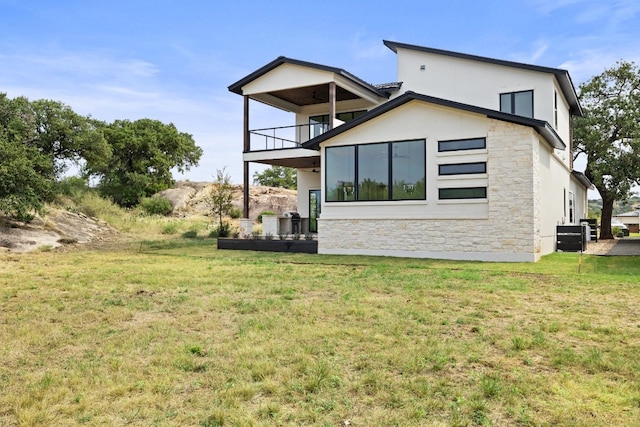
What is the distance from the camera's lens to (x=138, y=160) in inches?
1567

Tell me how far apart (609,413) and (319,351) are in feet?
8.37

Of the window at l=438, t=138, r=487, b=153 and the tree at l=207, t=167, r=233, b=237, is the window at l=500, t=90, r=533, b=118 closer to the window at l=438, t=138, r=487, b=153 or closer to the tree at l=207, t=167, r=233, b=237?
the window at l=438, t=138, r=487, b=153

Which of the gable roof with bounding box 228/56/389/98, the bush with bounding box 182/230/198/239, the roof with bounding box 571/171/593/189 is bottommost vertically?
the bush with bounding box 182/230/198/239

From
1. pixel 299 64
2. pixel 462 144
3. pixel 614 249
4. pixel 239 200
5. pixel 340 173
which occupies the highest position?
pixel 299 64

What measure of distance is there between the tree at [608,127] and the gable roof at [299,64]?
11.3 meters

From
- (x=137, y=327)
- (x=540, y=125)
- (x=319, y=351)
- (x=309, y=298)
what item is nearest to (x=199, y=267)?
(x=309, y=298)

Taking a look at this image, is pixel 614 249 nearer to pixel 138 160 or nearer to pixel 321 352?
pixel 321 352

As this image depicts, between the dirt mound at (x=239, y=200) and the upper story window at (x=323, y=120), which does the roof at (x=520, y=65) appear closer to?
the upper story window at (x=323, y=120)

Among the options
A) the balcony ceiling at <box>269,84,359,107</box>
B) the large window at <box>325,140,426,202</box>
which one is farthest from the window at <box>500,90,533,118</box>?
the balcony ceiling at <box>269,84,359,107</box>

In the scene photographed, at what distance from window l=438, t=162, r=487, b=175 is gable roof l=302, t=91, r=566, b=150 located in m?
1.44

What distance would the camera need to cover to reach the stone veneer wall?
44.0ft

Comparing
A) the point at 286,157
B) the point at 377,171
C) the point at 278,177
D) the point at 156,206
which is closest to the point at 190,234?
the point at 286,157

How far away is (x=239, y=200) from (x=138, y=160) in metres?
9.63

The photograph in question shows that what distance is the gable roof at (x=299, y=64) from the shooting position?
18.0m
